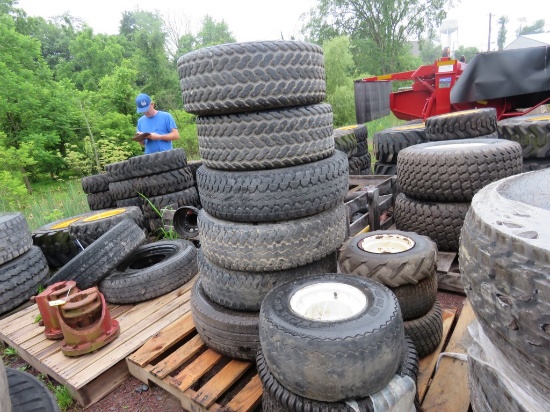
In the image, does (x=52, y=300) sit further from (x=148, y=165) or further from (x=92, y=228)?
(x=148, y=165)

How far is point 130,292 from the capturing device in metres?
2.78

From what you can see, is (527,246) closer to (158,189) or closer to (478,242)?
(478,242)

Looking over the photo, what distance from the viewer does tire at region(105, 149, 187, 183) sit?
410 centimetres

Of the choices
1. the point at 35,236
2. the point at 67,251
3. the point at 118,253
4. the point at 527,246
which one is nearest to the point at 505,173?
the point at 527,246

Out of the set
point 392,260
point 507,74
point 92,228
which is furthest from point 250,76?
point 507,74

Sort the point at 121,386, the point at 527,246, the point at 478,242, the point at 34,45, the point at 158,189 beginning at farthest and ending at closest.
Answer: the point at 34,45
the point at 158,189
the point at 121,386
the point at 478,242
the point at 527,246

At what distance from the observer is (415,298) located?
75.3 inches

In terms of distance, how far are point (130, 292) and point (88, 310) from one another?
0.51 metres

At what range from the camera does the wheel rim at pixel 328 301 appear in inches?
58.3

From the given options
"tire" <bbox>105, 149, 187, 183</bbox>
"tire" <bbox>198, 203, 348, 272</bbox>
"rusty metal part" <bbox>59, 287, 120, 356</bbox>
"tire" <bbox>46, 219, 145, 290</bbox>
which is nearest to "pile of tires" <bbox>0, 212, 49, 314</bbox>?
"tire" <bbox>46, 219, 145, 290</bbox>

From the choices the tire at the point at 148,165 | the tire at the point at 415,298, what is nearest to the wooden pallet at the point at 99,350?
the tire at the point at 415,298

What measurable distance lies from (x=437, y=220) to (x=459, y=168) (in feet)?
1.57

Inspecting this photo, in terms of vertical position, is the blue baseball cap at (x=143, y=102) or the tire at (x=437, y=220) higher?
the blue baseball cap at (x=143, y=102)

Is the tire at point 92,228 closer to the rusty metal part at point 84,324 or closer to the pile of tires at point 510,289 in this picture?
the rusty metal part at point 84,324
